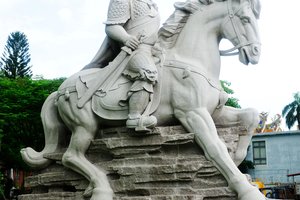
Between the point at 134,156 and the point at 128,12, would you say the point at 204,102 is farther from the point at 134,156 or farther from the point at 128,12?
the point at 128,12

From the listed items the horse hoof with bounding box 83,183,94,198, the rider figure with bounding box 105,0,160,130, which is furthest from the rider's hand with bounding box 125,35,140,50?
the horse hoof with bounding box 83,183,94,198

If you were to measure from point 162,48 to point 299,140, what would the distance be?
19.8 metres

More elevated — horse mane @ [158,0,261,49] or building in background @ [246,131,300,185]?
building in background @ [246,131,300,185]

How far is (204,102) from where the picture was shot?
4.90m

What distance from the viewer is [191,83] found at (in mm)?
4941

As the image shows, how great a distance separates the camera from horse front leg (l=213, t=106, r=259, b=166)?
5.22m

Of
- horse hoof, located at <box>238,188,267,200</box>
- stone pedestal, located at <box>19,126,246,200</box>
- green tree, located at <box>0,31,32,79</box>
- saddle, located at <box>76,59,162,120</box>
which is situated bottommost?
horse hoof, located at <box>238,188,267,200</box>

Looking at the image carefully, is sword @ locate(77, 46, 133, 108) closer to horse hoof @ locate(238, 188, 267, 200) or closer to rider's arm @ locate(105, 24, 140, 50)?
rider's arm @ locate(105, 24, 140, 50)

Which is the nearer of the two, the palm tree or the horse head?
the horse head

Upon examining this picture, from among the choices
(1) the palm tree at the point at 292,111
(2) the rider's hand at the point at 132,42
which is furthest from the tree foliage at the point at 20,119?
(1) the palm tree at the point at 292,111

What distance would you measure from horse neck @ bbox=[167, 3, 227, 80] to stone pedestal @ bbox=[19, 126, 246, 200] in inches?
31.0

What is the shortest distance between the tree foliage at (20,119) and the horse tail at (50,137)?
10.5 m

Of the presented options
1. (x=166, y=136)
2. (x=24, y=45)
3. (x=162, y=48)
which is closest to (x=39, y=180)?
(x=166, y=136)

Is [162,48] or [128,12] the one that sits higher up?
[128,12]
